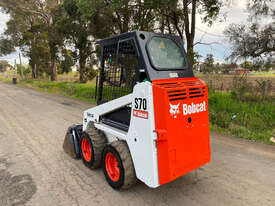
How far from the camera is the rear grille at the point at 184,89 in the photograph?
2.83 m

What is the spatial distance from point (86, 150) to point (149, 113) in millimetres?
2163

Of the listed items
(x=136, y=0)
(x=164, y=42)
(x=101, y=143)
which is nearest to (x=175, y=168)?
(x=101, y=143)

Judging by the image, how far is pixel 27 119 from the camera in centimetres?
847

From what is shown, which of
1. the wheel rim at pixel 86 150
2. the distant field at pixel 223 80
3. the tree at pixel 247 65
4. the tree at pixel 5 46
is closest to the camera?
the wheel rim at pixel 86 150

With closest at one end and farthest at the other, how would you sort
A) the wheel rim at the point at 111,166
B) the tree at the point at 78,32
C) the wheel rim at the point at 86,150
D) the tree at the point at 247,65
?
the wheel rim at the point at 111,166 → the wheel rim at the point at 86,150 → the tree at the point at 247,65 → the tree at the point at 78,32

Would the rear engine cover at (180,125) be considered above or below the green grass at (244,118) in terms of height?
above

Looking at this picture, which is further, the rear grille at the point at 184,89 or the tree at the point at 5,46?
the tree at the point at 5,46

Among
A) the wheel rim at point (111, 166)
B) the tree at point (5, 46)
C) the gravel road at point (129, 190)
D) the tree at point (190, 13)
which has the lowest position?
the gravel road at point (129, 190)

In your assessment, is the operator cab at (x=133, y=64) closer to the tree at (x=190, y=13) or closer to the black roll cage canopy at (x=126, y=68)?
the black roll cage canopy at (x=126, y=68)

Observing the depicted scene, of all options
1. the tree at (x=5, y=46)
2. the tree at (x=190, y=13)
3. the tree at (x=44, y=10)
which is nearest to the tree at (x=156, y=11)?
the tree at (x=190, y=13)

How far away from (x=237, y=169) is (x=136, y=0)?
9.49 m

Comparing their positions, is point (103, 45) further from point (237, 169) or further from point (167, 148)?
point (237, 169)

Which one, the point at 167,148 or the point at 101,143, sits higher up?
the point at 167,148

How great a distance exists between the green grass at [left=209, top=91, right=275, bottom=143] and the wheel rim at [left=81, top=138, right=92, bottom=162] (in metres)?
4.58
